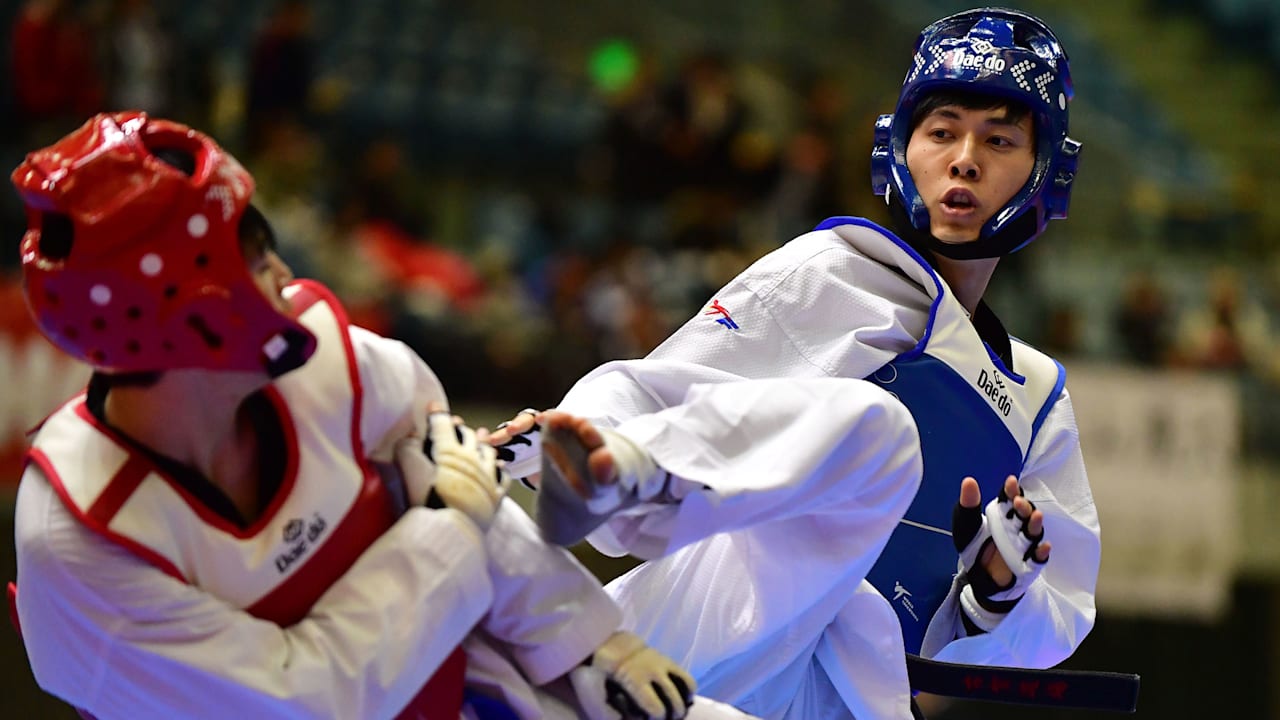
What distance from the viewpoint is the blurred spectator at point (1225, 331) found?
9.45 m

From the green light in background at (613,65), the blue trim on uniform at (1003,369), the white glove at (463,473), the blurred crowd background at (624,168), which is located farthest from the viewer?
the green light in background at (613,65)

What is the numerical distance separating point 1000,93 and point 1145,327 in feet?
21.5

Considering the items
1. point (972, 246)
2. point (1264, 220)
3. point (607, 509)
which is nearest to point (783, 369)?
point (972, 246)

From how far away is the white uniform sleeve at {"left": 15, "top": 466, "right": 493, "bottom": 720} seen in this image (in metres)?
2.33

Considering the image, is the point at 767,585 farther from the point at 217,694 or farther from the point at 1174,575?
the point at 1174,575

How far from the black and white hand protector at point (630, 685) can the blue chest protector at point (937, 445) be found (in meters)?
0.93

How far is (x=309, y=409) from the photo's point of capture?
2.54 m

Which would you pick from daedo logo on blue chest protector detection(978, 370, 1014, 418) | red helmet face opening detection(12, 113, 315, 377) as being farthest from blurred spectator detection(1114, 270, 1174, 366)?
red helmet face opening detection(12, 113, 315, 377)

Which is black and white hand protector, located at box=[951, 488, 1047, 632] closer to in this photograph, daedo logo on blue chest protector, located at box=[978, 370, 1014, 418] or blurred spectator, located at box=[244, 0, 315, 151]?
daedo logo on blue chest protector, located at box=[978, 370, 1014, 418]

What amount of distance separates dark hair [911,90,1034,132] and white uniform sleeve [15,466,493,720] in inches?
70.6

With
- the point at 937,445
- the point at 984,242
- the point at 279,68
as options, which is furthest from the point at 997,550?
the point at 279,68

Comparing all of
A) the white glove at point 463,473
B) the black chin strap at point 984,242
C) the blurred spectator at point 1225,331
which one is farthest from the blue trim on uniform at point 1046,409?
the blurred spectator at point 1225,331

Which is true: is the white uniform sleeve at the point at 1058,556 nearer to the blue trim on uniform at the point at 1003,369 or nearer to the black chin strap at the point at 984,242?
the blue trim on uniform at the point at 1003,369

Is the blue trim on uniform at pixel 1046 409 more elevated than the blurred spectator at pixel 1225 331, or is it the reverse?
the blue trim on uniform at pixel 1046 409
